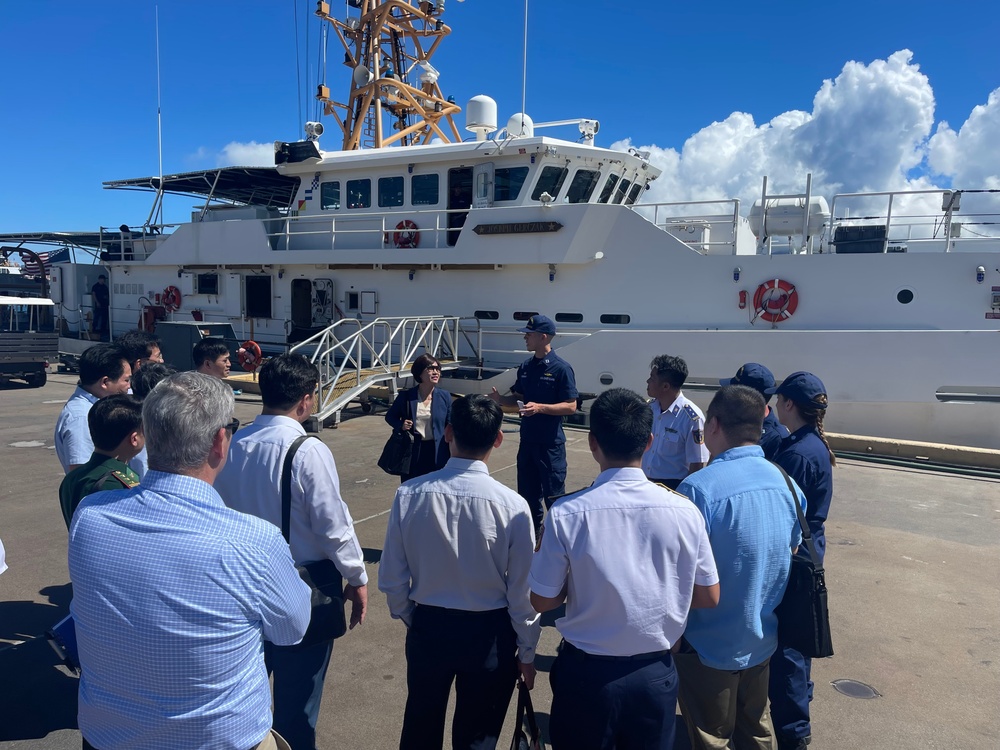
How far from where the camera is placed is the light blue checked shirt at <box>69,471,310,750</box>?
1.49 m

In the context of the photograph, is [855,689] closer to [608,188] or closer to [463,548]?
[463,548]

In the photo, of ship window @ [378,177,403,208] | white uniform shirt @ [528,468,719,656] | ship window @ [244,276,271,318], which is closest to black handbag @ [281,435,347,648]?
white uniform shirt @ [528,468,719,656]

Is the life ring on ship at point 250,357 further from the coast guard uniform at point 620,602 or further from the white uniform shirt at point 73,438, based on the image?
the coast guard uniform at point 620,602

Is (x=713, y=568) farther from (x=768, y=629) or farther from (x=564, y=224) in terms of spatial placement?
(x=564, y=224)

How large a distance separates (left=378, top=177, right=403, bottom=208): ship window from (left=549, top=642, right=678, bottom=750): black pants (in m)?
10.8

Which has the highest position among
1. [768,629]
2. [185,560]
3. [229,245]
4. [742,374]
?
[229,245]

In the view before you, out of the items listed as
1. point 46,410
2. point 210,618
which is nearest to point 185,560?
point 210,618

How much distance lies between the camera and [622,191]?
469 inches

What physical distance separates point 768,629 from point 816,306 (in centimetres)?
732

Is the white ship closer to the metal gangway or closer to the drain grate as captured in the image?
the metal gangway

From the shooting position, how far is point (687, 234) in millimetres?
10852

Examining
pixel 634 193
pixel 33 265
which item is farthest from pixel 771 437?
pixel 33 265

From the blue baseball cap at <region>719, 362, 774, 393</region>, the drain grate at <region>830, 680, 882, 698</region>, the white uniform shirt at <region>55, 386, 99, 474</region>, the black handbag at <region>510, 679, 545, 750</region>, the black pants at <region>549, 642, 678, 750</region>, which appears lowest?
the drain grate at <region>830, 680, 882, 698</region>

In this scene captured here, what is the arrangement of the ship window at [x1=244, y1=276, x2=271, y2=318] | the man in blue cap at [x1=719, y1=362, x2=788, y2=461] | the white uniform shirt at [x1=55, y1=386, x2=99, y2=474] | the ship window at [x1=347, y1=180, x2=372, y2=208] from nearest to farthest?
the white uniform shirt at [x1=55, y1=386, x2=99, y2=474], the man in blue cap at [x1=719, y1=362, x2=788, y2=461], the ship window at [x1=347, y1=180, x2=372, y2=208], the ship window at [x1=244, y1=276, x2=271, y2=318]
